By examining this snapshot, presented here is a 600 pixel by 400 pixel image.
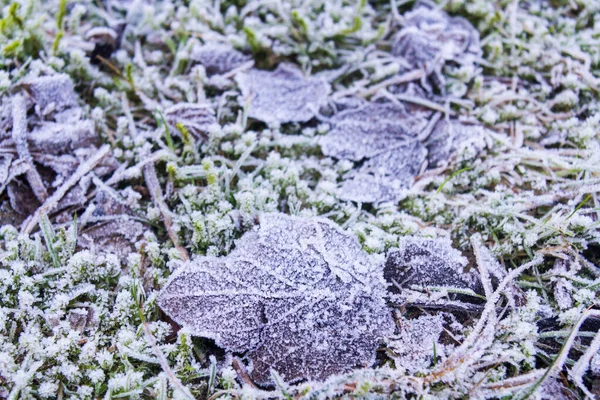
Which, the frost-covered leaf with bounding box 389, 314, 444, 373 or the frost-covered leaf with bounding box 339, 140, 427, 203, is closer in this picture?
the frost-covered leaf with bounding box 389, 314, 444, 373

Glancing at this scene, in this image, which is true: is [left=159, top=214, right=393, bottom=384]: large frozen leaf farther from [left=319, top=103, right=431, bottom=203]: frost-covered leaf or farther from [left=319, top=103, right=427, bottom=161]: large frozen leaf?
[left=319, top=103, right=427, bottom=161]: large frozen leaf

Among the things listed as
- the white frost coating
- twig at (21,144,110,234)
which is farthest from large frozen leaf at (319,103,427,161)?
twig at (21,144,110,234)

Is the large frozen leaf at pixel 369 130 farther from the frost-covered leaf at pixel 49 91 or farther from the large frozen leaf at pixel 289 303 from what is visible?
the frost-covered leaf at pixel 49 91

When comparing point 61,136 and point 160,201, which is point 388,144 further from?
point 61,136

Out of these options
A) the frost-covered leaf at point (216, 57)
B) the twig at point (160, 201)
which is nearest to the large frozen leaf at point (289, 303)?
the twig at point (160, 201)

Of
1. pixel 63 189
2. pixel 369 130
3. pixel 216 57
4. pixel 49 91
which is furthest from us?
pixel 216 57

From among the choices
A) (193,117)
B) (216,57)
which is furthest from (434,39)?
(193,117)

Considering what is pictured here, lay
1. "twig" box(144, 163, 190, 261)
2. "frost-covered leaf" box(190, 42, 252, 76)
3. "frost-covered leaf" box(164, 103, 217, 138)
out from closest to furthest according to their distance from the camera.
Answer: "twig" box(144, 163, 190, 261) < "frost-covered leaf" box(164, 103, 217, 138) < "frost-covered leaf" box(190, 42, 252, 76)
